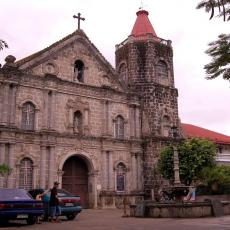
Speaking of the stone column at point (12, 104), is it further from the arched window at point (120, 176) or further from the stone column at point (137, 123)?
the stone column at point (137, 123)

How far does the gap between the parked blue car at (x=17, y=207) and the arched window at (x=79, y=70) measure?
15416mm

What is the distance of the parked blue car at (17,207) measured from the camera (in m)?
14.0

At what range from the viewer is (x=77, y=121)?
93.7ft

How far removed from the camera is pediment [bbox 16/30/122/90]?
2758 centimetres

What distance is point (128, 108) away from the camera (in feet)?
102

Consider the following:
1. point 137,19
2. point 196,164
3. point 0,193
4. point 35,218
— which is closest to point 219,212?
point 35,218

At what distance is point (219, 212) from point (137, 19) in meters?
22.6

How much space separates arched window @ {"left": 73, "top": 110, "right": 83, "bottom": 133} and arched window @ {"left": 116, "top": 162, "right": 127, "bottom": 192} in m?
4.05

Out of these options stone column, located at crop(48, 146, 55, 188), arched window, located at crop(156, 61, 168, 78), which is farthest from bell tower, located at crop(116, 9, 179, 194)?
stone column, located at crop(48, 146, 55, 188)

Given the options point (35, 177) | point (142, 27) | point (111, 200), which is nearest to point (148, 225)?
point (35, 177)

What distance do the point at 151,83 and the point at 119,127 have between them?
446 centimetres

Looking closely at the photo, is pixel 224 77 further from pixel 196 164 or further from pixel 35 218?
pixel 196 164

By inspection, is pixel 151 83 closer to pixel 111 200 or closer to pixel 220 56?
pixel 111 200

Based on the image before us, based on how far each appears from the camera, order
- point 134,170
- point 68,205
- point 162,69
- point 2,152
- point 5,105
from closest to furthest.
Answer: point 68,205, point 2,152, point 5,105, point 134,170, point 162,69
